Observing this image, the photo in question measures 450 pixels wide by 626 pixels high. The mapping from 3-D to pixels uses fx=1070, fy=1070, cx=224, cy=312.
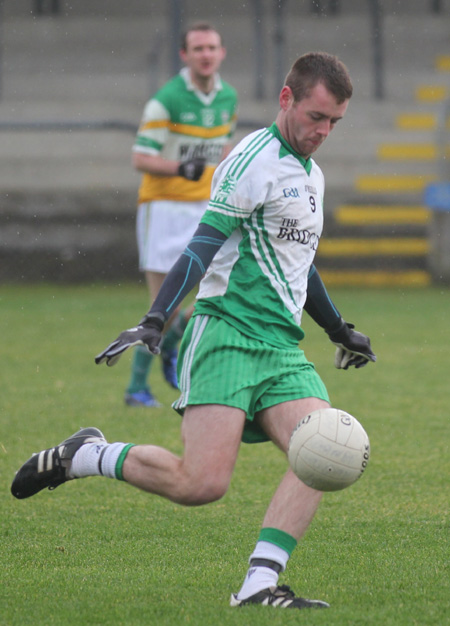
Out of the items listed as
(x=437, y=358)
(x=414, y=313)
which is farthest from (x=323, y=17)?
(x=437, y=358)

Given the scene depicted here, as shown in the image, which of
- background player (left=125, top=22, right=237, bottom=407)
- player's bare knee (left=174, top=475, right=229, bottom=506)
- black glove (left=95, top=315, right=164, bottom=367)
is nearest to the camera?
black glove (left=95, top=315, right=164, bottom=367)

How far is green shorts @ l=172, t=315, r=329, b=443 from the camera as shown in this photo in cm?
351

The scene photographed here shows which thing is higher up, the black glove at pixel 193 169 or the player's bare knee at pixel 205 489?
the black glove at pixel 193 169

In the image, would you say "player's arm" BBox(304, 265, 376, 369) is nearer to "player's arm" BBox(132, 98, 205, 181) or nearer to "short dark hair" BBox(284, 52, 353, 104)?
"short dark hair" BBox(284, 52, 353, 104)

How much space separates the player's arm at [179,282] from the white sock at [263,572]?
→ 2.43 ft

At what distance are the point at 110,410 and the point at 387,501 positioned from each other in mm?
2616

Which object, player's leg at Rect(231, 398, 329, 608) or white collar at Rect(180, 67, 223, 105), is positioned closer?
player's leg at Rect(231, 398, 329, 608)

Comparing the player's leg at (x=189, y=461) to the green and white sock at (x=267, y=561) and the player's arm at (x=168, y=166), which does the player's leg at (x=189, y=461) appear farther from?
the player's arm at (x=168, y=166)

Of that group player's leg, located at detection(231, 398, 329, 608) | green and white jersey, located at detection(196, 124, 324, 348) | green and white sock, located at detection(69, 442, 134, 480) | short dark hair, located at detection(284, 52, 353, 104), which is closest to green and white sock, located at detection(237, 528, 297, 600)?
player's leg, located at detection(231, 398, 329, 608)

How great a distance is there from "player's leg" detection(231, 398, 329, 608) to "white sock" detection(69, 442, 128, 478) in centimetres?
52

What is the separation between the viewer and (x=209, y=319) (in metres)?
3.68

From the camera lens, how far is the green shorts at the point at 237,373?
3514mm

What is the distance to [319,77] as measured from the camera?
11.7 ft

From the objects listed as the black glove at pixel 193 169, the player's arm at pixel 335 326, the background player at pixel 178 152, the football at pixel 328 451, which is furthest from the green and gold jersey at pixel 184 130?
the football at pixel 328 451
